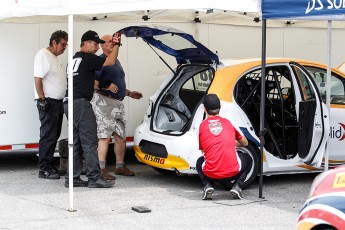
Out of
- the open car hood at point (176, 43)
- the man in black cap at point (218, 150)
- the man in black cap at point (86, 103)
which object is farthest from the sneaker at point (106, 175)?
the open car hood at point (176, 43)

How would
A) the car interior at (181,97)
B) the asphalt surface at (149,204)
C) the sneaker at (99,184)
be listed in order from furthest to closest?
the car interior at (181,97) → the sneaker at (99,184) → the asphalt surface at (149,204)

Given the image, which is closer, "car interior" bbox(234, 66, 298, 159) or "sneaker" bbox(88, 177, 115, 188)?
"sneaker" bbox(88, 177, 115, 188)

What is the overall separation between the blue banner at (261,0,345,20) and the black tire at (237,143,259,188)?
177cm

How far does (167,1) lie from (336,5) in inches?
70.5

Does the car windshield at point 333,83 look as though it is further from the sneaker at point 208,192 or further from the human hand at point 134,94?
the human hand at point 134,94

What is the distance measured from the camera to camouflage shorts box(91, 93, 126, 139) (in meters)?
11.3

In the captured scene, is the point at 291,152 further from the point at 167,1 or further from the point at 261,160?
the point at 167,1

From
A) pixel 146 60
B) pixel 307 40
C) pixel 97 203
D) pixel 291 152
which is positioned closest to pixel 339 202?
pixel 97 203

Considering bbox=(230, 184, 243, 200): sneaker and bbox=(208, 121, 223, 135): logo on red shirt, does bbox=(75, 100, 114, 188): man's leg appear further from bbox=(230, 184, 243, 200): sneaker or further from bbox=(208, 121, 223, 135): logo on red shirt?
bbox=(230, 184, 243, 200): sneaker

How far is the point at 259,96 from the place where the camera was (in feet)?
35.6

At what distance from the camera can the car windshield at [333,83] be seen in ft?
36.6

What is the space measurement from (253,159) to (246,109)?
696 millimetres

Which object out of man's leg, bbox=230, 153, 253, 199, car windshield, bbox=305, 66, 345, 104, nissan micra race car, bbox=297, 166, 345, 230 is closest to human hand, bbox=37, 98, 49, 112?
man's leg, bbox=230, 153, 253, 199

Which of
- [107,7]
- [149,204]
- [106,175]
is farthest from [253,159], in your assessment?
[107,7]
